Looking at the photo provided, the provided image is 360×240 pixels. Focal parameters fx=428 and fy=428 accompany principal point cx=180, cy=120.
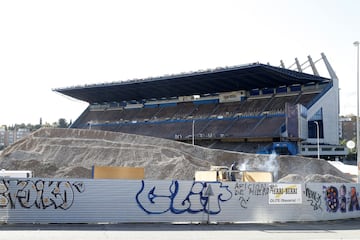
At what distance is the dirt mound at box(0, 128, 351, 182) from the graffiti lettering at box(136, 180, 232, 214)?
20507mm

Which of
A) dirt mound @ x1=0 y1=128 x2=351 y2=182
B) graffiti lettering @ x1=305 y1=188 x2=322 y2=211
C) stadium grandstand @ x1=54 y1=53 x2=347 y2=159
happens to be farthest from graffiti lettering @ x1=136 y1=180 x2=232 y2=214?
stadium grandstand @ x1=54 y1=53 x2=347 y2=159

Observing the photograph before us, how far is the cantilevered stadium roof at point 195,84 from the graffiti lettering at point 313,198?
170 feet

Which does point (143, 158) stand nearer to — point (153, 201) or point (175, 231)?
point (153, 201)

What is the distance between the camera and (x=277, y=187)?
2036 cm

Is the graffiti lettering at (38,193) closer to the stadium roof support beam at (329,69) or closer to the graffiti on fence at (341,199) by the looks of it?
the graffiti on fence at (341,199)

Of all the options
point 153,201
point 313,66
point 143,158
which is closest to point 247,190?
point 153,201

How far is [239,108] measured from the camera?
8475 centimetres

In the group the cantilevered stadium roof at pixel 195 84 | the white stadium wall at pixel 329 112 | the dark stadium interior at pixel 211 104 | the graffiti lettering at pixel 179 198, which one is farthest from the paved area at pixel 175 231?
the white stadium wall at pixel 329 112

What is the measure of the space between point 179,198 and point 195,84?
6849 centimetres

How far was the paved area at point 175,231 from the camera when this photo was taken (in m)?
14.6

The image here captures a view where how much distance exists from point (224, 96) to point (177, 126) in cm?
1178

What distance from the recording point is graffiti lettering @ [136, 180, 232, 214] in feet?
60.3

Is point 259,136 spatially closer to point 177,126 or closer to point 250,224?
point 177,126
